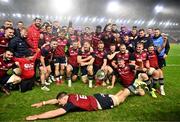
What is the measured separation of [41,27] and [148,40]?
3958 mm

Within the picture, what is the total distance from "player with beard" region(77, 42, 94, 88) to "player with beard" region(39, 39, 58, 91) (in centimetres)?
98

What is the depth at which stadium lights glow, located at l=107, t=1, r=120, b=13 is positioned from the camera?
173 ft

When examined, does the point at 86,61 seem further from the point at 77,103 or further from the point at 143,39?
the point at 77,103

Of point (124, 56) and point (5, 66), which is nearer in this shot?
point (5, 66)

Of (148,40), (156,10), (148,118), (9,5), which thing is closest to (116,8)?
(156,10)

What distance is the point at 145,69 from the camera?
8.37 m

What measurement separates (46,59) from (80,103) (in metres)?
3.10

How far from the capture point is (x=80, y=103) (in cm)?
621

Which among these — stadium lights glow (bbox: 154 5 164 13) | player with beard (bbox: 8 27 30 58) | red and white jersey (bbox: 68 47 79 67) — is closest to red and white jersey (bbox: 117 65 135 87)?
red and white jersey (bbox: 68 47 79 67)

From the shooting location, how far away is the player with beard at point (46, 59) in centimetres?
838

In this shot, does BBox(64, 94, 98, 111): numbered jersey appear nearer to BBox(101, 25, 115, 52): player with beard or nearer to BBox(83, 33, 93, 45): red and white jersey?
BBox(101, 25, 115, 52): player with beard

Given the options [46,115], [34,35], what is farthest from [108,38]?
[46,115]

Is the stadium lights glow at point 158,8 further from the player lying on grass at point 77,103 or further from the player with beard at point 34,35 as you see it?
the player lying on grass at point 77,103

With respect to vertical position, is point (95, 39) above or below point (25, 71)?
above
